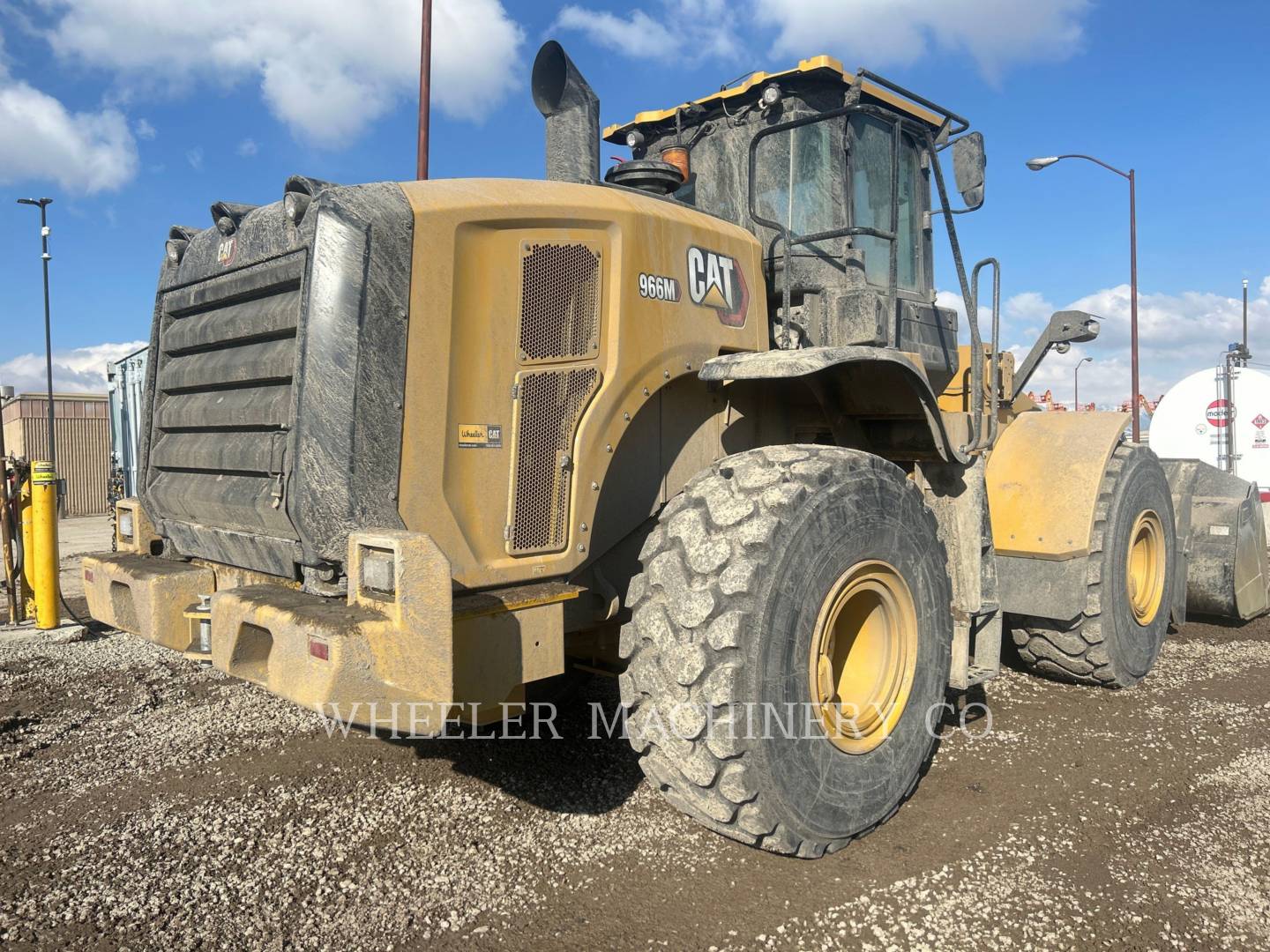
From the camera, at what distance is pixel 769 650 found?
3021mm

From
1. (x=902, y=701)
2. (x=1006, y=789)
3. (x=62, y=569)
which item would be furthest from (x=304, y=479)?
(x=62, y=569)

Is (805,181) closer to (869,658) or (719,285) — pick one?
(719,285)

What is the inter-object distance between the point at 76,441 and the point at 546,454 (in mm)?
25109

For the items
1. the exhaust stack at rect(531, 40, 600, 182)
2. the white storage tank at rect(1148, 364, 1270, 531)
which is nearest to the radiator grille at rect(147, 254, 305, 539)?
the exhaust stack at rect(531, 40, 600, 182)

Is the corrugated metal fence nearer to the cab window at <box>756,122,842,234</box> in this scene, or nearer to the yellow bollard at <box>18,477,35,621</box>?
the yellow bollard at <box>18,477,35,621</box>

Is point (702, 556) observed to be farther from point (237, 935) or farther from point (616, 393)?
point (237, 935)

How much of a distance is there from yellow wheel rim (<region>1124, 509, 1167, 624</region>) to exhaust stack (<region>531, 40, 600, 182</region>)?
407 centimetres

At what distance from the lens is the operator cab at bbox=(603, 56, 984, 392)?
13.9 feet

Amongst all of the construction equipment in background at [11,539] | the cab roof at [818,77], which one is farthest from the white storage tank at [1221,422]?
the construction equipment in background at [11,539]

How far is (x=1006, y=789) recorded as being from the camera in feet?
12.8

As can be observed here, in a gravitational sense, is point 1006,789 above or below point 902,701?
below

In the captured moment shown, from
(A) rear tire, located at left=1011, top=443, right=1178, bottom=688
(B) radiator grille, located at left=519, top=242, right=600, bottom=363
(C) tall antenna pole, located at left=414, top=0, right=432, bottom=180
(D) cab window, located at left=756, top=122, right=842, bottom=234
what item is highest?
(C) tall antenna pole, located at left=414, top=0, right=432, bottom=180

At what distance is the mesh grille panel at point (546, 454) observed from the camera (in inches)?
125

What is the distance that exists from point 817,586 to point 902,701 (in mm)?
770
